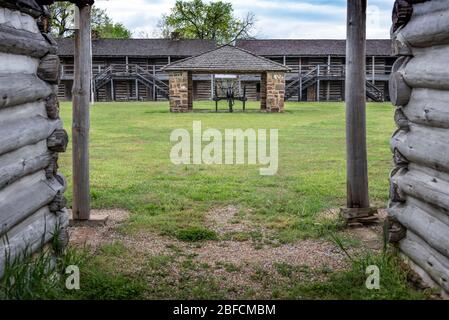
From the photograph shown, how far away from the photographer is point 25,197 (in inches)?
156

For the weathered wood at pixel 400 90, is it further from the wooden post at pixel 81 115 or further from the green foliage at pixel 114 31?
the green foliage at pixel 114 31

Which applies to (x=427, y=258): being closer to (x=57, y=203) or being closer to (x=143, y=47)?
(x=57, y=203)

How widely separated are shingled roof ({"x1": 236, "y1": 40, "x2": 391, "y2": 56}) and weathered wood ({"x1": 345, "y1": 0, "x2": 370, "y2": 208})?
41.1 m

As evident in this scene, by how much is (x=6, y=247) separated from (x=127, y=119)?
21.0 meters

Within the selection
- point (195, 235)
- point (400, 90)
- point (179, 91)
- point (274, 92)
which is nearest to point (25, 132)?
point (195, 235)

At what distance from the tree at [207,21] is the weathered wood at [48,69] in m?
62.7

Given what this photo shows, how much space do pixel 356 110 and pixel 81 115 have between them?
323 centimetres

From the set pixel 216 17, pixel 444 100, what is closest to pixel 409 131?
pixel 444 100

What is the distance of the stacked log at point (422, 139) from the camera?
374 cm

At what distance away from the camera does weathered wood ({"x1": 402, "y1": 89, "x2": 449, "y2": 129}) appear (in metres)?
3.76

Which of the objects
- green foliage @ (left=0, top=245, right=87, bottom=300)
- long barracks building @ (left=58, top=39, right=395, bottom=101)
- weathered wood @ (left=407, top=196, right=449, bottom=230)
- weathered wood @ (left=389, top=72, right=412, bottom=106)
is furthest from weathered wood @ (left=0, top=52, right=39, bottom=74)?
long barracks building @ (left=58, top=39, right=395, bottom=101)

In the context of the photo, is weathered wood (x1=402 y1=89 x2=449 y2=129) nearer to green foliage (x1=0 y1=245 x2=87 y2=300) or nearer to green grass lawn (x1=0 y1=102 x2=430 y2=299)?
green grass lawn (x1=0 y1=102 x2=430 y2=299)

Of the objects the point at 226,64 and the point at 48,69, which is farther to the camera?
the point at 226,64

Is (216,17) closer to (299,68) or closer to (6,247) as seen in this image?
(299,68)
